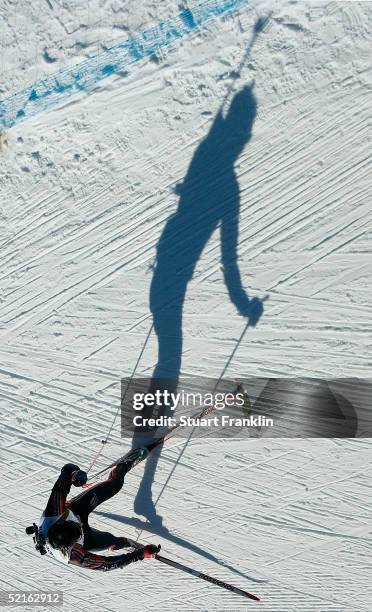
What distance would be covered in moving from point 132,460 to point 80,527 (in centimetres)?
69

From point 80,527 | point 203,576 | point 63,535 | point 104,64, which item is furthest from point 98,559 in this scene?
point 104,64

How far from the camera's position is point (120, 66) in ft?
14.8

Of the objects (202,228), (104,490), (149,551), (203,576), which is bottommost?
(203,576)

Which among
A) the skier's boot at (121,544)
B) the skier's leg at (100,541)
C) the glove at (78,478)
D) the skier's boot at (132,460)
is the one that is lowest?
the skier's boot at (121,544)

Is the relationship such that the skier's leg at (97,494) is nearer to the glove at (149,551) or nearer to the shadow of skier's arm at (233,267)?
the glove at (149,551)

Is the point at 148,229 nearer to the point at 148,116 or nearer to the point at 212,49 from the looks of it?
the point at 148,116

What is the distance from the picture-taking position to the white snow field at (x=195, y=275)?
4348 mm

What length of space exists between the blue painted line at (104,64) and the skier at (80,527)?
2830mm

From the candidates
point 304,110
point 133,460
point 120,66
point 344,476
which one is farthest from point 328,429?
point 120,66

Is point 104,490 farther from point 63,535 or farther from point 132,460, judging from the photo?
point 63,535

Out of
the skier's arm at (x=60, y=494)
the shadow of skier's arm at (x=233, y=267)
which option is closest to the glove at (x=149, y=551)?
the skier's arm at (x=60, y=494)

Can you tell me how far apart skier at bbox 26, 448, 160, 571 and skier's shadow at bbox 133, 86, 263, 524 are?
0.93 m

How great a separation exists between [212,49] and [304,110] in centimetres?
86

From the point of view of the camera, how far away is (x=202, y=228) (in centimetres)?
448
